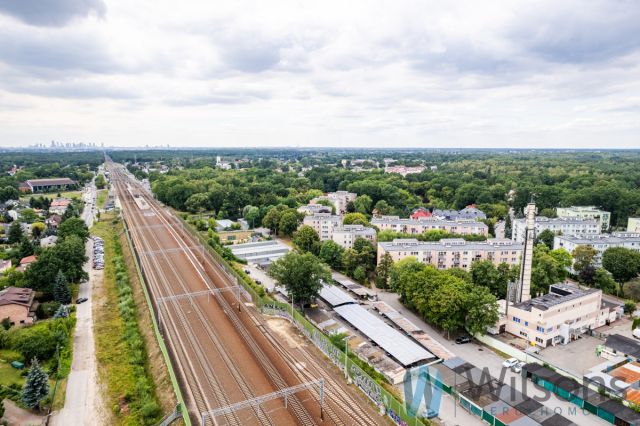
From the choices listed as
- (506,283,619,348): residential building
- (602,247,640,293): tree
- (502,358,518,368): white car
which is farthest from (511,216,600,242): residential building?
(502,358,518,368): white car

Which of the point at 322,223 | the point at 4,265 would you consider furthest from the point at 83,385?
the point at 322,223

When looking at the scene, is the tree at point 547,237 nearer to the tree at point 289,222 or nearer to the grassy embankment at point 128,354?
the tree at point 289,222

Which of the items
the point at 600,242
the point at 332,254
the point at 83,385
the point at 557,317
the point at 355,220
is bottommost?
the point at 83,385

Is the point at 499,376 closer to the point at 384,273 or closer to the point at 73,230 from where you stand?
the point at 384,273

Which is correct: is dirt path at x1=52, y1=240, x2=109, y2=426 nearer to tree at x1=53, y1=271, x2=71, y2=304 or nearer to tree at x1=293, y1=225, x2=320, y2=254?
tree at x1=53, y1=271, x2=71, y2=304

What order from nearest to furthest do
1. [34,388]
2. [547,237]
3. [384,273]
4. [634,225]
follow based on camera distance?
[34,388], [384,273], [547,237], [634,225]

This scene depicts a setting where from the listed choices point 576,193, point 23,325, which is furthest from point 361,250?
point 576,193
